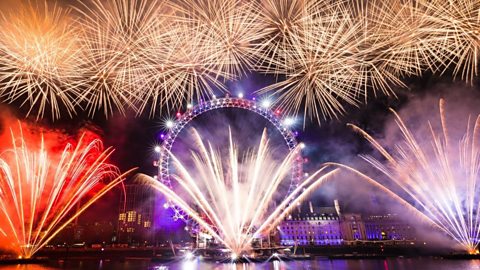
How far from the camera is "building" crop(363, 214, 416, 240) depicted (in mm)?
115188

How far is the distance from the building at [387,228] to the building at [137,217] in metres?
81.2

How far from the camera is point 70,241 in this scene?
79.3 metres

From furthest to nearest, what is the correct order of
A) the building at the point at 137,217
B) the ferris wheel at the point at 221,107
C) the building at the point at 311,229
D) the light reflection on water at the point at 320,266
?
1. the building at the point at 311,229
2. the building at the point at 137,217
3. the ferris wheel at the point at 221,107
4. the light reflection on water at the point at 320,266

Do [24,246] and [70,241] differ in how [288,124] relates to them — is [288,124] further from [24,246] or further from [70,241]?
[70,241]

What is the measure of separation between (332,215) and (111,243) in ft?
274

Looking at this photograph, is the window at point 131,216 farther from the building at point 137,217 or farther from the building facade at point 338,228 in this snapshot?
the building facade at point 338,228

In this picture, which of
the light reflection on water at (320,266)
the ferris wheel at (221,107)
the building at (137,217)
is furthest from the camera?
the building at (137,217)

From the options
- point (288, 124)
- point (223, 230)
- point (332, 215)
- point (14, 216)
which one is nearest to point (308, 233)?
point (332, 215)

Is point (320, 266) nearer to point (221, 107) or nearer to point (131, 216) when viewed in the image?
point (221, 107)

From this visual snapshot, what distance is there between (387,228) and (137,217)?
89.1m

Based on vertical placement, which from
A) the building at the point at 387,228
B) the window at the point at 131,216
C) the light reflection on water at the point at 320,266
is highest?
the window at the point at 131,216

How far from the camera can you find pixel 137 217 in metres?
97.1

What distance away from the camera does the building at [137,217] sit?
93.1m

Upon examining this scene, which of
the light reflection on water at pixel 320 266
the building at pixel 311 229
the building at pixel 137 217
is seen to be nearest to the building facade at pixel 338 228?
the building at pixel 311 229
